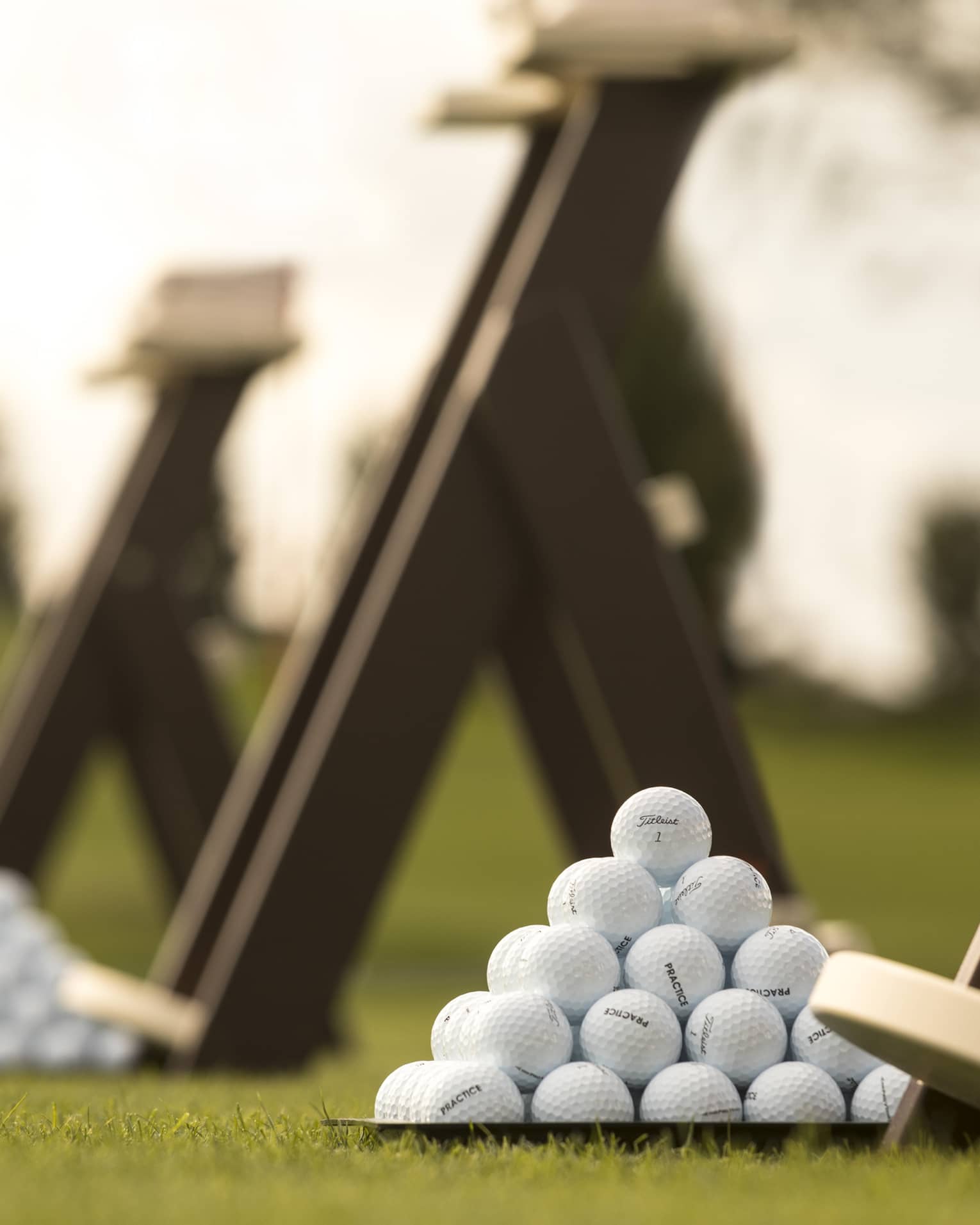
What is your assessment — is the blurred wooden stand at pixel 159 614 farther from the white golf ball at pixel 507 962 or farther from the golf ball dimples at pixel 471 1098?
the golf ball dimples at pixel 471 1098

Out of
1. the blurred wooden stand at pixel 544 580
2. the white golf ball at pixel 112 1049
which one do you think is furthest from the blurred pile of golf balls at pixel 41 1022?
the blurred wooden stand at pixel 544 580

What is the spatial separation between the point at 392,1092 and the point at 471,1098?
18 centimetres

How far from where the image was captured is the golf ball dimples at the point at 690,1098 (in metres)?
2.41

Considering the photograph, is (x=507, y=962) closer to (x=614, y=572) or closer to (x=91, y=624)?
(x=614, y=572)

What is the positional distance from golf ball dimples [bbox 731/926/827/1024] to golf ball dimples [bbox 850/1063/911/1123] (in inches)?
6.5

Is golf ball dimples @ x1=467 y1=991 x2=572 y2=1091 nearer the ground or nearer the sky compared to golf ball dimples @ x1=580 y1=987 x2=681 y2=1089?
nearer the ground

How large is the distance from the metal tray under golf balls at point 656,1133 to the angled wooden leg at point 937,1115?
0.30 feet

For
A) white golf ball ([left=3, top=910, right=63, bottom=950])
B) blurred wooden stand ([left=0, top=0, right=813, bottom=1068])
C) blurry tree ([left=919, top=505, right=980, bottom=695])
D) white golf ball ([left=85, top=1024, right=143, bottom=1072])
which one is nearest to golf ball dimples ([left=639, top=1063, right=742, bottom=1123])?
blurred wooden stand ([left=0, top=0, right=813, bottom=1068])

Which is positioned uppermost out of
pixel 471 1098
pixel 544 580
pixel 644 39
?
pixel 644 39

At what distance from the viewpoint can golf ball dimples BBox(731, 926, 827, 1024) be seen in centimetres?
262

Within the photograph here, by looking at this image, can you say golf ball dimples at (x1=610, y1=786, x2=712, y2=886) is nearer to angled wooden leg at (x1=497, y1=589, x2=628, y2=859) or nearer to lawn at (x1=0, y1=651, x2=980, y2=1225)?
lawn at (x1=0, y1=651, x2=980, y2=1225)

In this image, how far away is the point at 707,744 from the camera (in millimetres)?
3943

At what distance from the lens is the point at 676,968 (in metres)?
2.59

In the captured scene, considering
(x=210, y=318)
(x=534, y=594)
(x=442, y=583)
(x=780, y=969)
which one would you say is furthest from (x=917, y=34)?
(x=780, y=969)
